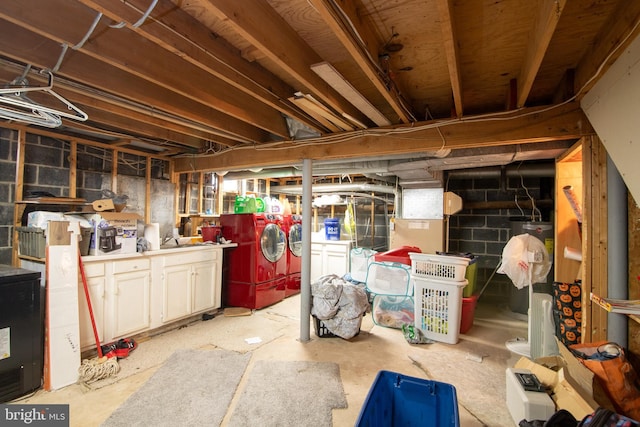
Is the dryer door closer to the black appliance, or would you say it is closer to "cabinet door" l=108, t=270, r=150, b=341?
"cabinet door" l=108, t=270, r=150, b=341

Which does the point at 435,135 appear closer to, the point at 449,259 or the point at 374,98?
the point at 374,98

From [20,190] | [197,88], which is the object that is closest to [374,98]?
[197,88]

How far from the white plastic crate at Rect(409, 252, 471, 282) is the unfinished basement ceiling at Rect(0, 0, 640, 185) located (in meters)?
1.10

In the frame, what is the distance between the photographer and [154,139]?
11.7ft

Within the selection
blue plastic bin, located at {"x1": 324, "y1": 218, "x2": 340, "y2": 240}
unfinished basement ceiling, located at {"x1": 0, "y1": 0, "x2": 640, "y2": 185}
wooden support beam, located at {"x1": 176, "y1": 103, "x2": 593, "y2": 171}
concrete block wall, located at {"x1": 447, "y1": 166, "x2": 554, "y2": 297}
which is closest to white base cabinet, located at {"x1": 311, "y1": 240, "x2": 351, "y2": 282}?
blue plastic bin, located at {"x1": 324, "y1": 218, "x2": 340, "y2": 240}

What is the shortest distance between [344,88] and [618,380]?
2234 mm

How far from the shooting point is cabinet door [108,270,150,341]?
2828mm

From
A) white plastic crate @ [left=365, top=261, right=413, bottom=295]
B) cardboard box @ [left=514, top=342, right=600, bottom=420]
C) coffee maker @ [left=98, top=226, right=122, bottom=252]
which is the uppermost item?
coffee maker @ [left=98, top=226, right=122, bottom=252]

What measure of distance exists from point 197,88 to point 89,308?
2.09 metres

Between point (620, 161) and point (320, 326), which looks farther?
point (320, 326)

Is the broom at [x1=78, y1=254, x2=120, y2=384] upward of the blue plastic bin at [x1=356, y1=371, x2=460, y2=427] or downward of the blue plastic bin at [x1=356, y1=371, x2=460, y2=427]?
downward

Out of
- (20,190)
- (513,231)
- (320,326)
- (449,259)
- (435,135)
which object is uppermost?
(435,135)

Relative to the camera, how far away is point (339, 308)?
3195mm

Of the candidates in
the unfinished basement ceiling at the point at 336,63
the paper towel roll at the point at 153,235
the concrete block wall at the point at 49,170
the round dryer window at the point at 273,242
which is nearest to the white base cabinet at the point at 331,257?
the round dryer window at the point at 273,242
